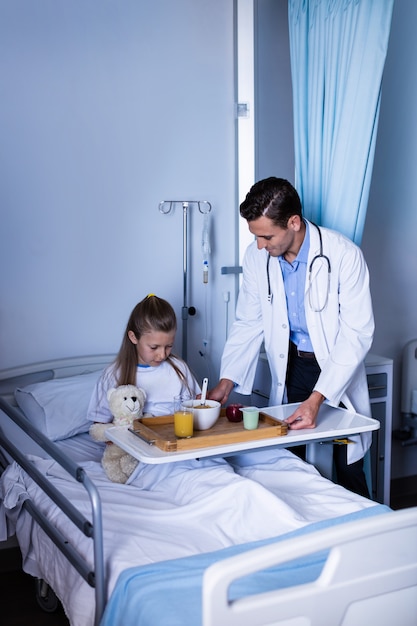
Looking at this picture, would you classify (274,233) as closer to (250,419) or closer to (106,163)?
(250,419)

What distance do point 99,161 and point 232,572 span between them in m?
2.28

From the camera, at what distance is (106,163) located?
3.31 metres

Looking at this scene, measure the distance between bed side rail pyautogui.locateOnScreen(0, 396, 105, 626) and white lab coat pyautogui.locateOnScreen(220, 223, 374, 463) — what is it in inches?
36.0

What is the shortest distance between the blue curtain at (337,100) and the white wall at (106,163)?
0.54 m

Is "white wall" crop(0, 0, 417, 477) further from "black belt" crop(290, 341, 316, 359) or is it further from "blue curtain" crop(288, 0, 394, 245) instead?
"black belt" crop(290, 341, 316, 359)

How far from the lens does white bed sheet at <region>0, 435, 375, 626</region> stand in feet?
6.52

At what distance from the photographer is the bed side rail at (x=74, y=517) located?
1797 millimetres

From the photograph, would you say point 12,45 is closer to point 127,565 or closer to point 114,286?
point 114,286

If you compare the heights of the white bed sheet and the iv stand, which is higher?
the iv stand

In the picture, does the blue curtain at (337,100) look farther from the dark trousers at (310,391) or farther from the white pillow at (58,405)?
the white pillow at (58,405)

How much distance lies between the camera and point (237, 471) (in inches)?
99.9

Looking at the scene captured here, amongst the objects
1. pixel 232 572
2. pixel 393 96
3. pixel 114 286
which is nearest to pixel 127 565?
pixel 232 572

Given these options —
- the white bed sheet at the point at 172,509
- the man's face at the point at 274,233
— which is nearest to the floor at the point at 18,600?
the white bed sheet at the point at 172,509

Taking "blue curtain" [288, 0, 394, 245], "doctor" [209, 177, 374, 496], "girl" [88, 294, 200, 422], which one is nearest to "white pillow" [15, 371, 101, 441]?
"girl" [88, 294, 200, 422]
